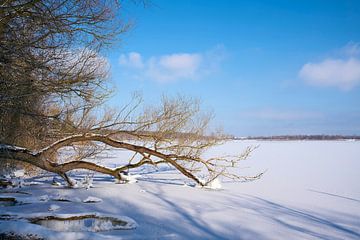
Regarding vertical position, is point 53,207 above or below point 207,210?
above

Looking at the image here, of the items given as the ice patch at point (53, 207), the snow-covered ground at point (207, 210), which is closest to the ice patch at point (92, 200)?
the snow-covered ground at point (207, 210)

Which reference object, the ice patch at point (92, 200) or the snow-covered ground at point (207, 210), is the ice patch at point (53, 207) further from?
the ice patch at point (92, 200)

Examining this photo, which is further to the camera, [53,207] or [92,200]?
[92,200]

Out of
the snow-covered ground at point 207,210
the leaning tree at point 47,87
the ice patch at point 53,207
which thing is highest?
the leaning tree at point 47,87

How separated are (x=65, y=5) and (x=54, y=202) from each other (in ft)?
13.5

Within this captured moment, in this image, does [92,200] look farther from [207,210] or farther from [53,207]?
[207,210]

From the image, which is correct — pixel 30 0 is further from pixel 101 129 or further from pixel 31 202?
pixel 101 129

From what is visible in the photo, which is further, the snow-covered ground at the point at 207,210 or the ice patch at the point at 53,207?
the ice patch at the point at 53,207

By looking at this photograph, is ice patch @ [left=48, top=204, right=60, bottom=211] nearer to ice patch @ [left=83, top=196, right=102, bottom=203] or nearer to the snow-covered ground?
the snow-covered ground

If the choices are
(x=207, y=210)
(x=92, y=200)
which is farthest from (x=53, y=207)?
(x=207, y=210)

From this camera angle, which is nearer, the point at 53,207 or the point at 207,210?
the point at 53,207

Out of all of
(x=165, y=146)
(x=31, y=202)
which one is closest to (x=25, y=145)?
(x=31, y=202)

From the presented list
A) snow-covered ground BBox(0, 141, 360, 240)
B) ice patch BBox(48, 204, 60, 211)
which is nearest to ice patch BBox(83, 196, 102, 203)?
snow-covered ground BBox(0, 141, 360, 240)

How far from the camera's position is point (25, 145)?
8.18 m
